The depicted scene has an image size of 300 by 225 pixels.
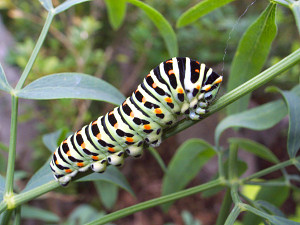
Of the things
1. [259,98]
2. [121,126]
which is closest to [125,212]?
[121,126]

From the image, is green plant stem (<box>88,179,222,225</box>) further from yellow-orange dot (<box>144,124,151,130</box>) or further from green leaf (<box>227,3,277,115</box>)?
green leaf (<box>227,3,277,115</box>)

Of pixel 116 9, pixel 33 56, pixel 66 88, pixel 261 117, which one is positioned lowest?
pixel 261 117

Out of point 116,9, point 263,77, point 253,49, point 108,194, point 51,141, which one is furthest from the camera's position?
point 108,194

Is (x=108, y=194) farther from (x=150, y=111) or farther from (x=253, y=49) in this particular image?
(x=253, y=49)

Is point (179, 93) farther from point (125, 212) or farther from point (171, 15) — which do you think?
point (171, 15)

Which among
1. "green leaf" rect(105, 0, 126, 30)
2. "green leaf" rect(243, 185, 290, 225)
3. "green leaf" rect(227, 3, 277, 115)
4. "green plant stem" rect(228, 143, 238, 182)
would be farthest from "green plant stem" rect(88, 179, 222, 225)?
"green leaf" rect(105, 0, 126, 30)

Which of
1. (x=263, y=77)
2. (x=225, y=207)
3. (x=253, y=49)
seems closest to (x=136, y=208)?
(x=225, y=207)

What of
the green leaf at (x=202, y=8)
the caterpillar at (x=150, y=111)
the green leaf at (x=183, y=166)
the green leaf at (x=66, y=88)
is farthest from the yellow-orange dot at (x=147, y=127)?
the green leaf at (x=183, y=166)
